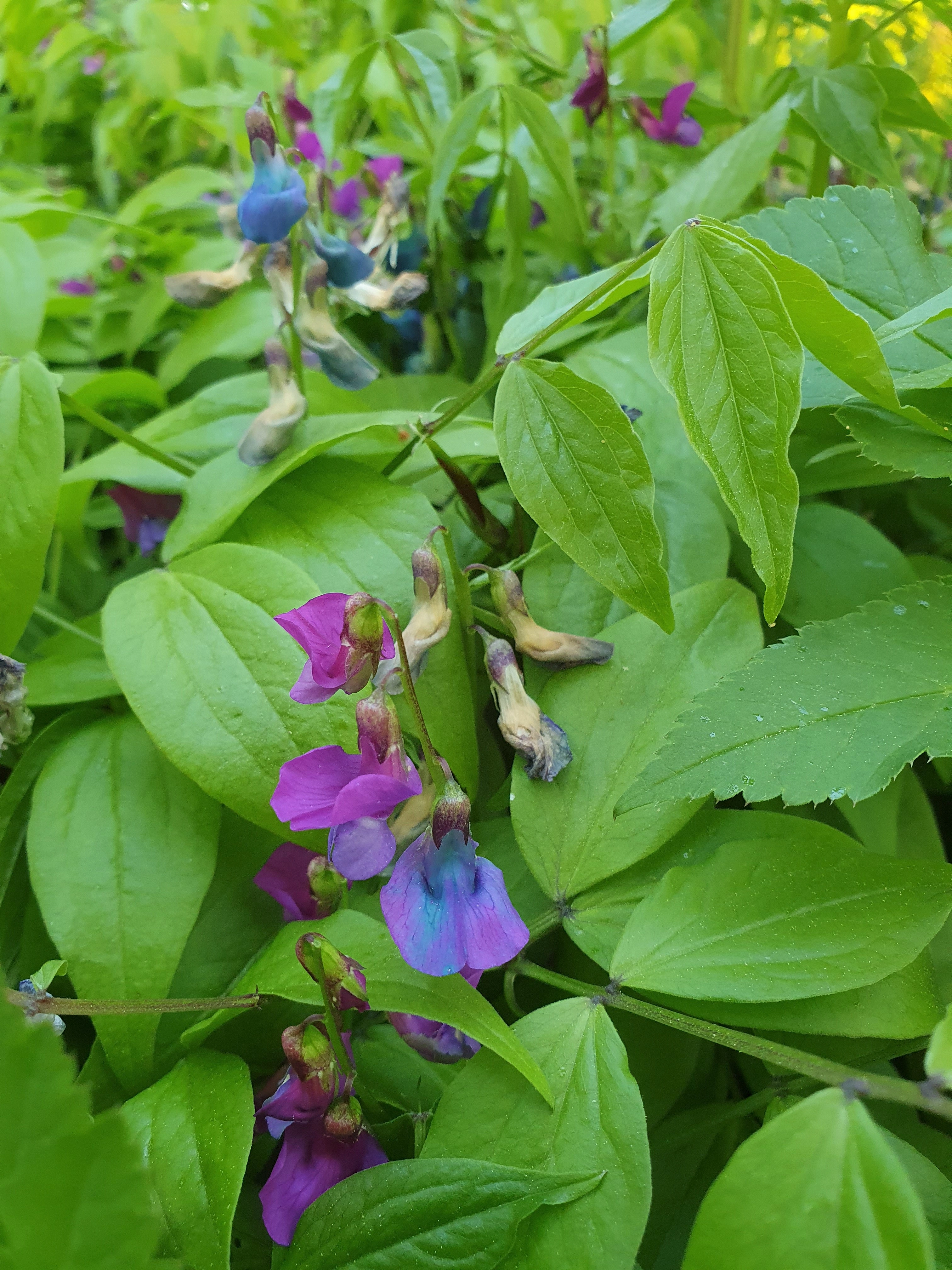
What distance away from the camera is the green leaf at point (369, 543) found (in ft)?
1.86

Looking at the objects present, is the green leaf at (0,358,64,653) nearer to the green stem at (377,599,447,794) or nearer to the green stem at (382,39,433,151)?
the green stem at (377,599,447,794)

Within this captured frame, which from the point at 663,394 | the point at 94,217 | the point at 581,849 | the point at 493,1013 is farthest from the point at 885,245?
the point at 94,217

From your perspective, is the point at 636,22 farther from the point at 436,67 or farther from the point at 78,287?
the point at 78,287

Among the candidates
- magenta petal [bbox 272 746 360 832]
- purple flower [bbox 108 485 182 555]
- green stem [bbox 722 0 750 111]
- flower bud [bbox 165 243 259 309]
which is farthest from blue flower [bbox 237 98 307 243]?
green stem [bbox 722 0 750 111]

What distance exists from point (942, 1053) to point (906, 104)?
972mm

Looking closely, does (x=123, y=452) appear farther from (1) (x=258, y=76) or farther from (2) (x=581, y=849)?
(1) (x=258, y=76)

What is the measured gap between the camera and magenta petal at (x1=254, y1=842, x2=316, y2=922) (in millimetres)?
585

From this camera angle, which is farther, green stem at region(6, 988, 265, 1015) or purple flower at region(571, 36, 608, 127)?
purple flower at region(571, 36, 608, 127)

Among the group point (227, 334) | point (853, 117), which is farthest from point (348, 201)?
point (853, 117)

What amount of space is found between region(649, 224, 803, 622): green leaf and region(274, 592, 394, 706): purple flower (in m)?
0.20

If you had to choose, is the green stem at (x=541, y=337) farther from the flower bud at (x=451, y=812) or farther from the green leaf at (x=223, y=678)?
the flower bud at (x=451, y=812)

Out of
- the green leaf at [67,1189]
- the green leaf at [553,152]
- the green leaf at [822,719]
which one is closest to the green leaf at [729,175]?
the green leaf at [553,152]

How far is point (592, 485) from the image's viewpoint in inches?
20.1

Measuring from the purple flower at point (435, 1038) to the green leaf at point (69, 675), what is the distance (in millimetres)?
328
